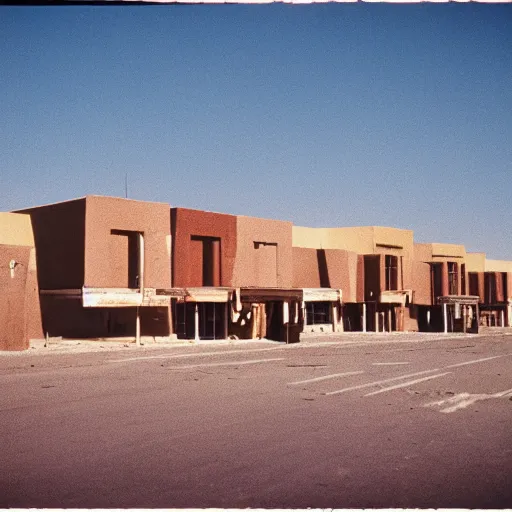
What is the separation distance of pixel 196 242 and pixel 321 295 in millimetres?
12343

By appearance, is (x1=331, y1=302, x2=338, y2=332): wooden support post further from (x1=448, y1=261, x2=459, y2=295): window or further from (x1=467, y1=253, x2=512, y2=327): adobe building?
(x1=467, y1=253, x2=512, y2=327): adobe building

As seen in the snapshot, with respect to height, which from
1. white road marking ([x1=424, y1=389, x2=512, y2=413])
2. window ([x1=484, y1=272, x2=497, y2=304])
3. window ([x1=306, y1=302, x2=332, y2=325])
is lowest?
white road marking ([x1=424, y1=389, x2=512, y2=413])

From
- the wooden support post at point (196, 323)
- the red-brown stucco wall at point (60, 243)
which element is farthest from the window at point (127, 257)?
the wooden support post at point (196, 323)

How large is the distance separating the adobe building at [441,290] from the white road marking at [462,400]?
153 ft

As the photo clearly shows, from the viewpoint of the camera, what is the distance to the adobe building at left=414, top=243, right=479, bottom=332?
60094 mm

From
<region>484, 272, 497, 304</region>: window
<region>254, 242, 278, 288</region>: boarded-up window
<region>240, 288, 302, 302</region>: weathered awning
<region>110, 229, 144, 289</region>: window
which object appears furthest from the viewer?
<region>484, 272, 497, 304</region>: window

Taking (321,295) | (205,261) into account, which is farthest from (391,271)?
(205,261)

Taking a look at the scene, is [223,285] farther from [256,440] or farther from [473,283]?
[473,283]

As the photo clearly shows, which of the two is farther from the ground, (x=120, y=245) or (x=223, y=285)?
(x=120, y=245)

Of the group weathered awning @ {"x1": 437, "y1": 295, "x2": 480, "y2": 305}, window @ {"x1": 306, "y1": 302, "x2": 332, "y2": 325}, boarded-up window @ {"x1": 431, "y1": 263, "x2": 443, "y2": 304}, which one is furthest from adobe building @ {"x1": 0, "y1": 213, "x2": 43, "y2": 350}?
boarded-up window @ {"x1": 431, "y1": 263, "x2": 443, "y2": 304}

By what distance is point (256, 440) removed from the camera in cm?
827

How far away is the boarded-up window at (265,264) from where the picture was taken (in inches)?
1700

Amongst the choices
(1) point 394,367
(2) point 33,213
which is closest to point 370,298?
(2) point 33,213

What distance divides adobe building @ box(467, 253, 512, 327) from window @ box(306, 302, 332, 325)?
26.3 meters
